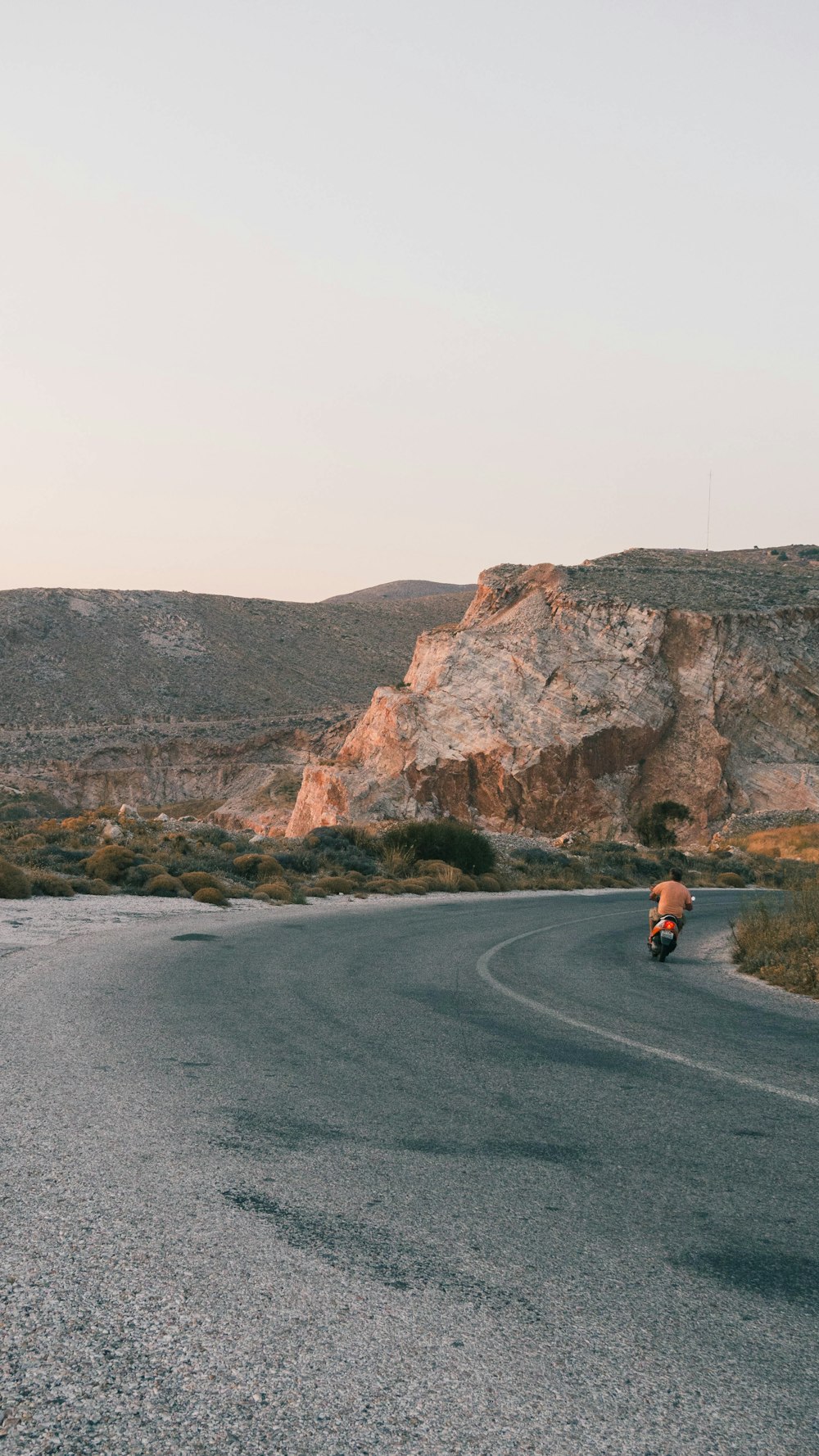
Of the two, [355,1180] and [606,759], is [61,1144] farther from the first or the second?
[606,759]

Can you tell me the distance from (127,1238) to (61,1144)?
1.27 metres

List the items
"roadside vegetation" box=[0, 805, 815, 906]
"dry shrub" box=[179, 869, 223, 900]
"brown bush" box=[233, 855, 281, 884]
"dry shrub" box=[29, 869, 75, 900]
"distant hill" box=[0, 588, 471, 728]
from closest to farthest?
"dry shrub" box=[29, 869, 75, 900] < "roadside vegetation" box=[0, 805, 815, 906] < "dry shrub" box=[179, 869, 223, 900] < "brown bush" box=[233, 855, 281, 884] < "distant hill" box=[0, 588, 471, 728]

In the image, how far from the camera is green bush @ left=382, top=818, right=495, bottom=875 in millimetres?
35844

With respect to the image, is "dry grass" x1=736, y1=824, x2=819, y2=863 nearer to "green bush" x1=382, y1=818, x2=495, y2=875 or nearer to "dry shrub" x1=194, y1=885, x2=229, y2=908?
"green bush" x1=382, y1=818, x2=495, y2=875

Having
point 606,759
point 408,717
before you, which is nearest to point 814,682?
point 606,759

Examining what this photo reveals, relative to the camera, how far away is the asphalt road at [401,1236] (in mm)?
2756

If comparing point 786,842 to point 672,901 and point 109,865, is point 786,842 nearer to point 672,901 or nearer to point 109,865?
point 109,865

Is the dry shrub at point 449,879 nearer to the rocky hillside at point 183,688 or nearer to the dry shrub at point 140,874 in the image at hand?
the dry shrub at point 140,874

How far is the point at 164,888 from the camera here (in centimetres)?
2322

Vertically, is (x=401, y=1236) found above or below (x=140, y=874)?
above

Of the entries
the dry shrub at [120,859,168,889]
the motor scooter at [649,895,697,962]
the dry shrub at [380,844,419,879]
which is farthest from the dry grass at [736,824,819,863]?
the motor scooter at [649,895,697,962]

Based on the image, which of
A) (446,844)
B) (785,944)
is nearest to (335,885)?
(446,844)

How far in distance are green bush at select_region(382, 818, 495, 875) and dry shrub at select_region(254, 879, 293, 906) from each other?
11035mm

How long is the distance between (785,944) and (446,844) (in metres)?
21.4
